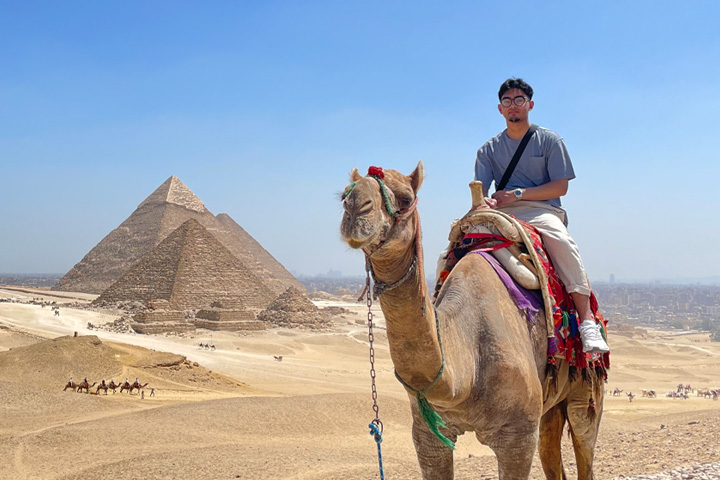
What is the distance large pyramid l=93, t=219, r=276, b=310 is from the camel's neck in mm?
56748

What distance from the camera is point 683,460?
652 cm

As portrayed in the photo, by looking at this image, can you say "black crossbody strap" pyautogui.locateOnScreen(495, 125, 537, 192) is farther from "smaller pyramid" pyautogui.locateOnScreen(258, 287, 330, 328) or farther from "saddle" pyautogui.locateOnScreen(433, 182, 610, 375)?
"smaller pyramid" pyautogui.locateOnScreen(258, 287, 330, 328)

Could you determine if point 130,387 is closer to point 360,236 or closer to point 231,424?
point 231,424

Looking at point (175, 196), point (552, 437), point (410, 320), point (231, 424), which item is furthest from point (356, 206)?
point (175, 196)

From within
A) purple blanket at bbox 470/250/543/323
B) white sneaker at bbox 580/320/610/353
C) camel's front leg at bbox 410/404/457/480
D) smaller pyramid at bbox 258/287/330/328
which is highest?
purple blanket at bbox 470/250/543/323

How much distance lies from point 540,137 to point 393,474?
4677 millimetres

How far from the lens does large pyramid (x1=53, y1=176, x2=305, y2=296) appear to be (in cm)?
9031

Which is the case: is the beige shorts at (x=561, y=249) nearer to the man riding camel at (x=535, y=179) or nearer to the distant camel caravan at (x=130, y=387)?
the man riding camel at (x=535, y=179)

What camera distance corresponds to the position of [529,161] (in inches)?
168

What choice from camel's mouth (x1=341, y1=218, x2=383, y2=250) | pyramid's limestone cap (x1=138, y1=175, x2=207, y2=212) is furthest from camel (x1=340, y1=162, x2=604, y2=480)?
pyramid's limestone cap (x1=138, y1=175, x2=207, y2=212)

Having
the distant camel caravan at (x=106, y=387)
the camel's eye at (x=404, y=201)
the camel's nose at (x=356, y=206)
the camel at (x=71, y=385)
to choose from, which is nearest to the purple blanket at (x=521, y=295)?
the camel's eye at (x=404, y=201)

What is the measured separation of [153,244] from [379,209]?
314ft

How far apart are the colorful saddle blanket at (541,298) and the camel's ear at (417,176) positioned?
46.7 inches

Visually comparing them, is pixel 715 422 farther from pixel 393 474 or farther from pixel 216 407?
pixel 216 407
